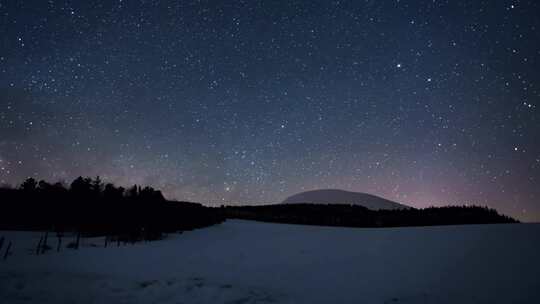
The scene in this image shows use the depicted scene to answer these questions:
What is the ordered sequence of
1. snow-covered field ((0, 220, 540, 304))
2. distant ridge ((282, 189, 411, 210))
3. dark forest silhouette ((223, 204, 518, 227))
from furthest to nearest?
distant ridge ((282, 189, 411, 210)) → dark forest silhouette ((223, 204, 518, 227)) → snow-covered field ((0, 220, 540, 304))

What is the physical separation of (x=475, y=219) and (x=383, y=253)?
64.6 ft

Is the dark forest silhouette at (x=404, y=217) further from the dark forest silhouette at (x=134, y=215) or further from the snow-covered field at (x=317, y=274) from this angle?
the snow-covered field at (x=317, y=274)

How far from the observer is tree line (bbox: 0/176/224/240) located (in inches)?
1309

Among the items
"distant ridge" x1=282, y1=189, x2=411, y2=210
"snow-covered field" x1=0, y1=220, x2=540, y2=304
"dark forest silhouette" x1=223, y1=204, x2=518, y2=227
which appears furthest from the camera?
"distant ridge" x1=282, y1=189, x2=411, y2=210

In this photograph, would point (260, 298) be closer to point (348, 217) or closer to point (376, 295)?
point (376, 295)

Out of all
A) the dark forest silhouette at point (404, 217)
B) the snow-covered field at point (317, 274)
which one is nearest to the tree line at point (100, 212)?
the snow-covered field at point (317, 274)

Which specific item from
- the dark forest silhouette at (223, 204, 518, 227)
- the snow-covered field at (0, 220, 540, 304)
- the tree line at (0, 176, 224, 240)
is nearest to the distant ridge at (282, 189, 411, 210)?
the dark forest silhouette at (223, 204, 518, 227)

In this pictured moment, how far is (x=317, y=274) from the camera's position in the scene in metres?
14.7

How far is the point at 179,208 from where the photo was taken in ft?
133

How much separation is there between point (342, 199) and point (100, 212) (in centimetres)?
8147

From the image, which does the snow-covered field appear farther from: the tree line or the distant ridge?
the distant ridge

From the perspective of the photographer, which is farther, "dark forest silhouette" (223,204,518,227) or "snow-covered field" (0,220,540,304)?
"dark forest silhouette" (223,204,518,227)

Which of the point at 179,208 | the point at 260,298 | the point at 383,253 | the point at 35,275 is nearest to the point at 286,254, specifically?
the point at 383,253

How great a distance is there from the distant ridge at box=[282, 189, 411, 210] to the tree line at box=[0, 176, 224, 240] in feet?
208
